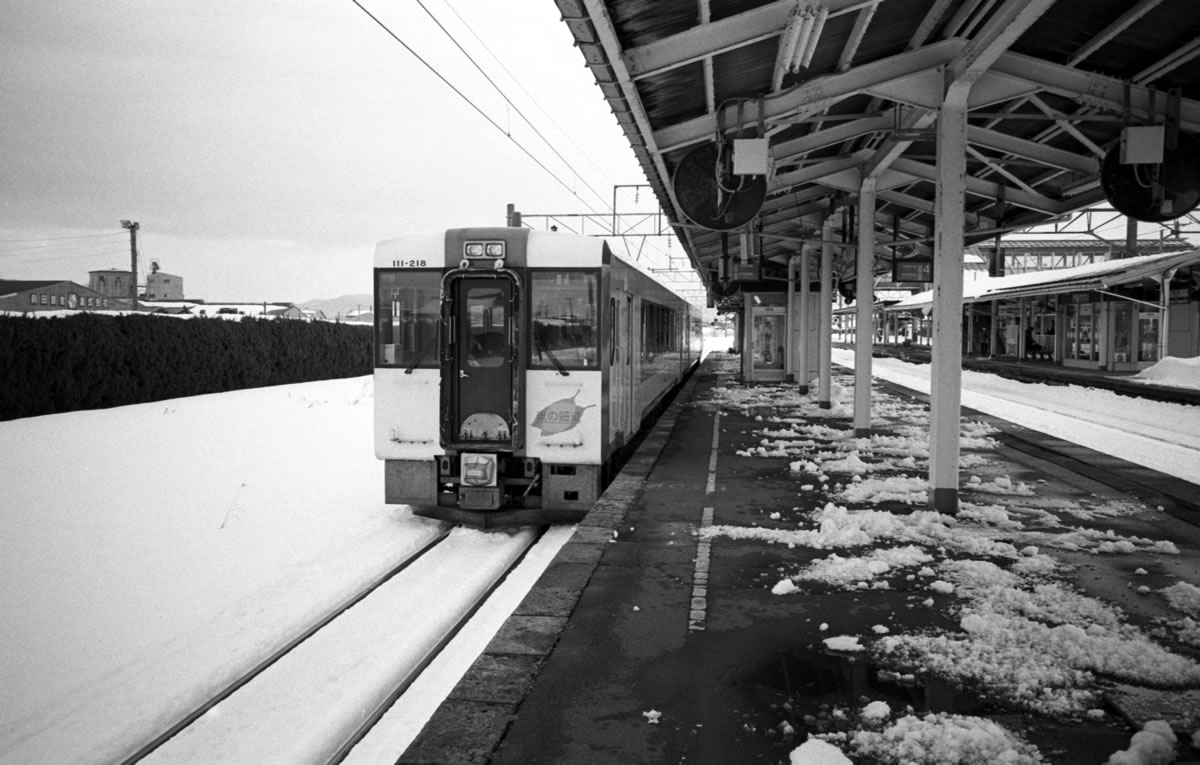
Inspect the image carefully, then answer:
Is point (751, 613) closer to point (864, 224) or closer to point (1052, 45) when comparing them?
point (1052, 45)

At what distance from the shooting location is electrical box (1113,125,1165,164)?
→ 782 centimetres

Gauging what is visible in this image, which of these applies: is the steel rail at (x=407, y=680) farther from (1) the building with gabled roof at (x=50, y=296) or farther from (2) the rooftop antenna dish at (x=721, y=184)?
(1) the building with gabled roof at (x=50, y=296)

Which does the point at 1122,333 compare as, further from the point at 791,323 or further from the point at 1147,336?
the point at 791,323

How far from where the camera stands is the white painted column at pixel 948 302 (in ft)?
25.7

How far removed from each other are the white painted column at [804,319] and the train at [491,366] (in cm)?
1146

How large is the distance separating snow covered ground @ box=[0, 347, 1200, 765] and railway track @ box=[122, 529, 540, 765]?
0.73 feet

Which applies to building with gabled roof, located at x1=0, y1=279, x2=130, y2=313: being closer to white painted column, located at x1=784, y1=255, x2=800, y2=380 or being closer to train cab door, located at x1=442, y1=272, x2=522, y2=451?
white painted column, located at x1=784, y1=255, x2=800, y2=380

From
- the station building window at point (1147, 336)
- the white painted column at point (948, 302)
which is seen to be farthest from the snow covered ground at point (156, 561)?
the station building window at point (1147, 336)

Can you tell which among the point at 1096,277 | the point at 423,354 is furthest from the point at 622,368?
the point at 1096,277

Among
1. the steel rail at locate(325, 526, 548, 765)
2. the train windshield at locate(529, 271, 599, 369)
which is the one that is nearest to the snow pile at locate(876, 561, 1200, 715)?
the steel rail at locate(325, 526, 548, 765)

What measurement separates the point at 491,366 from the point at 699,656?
4.91 m

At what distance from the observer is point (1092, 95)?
25.7 feet

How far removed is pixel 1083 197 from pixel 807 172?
349cm

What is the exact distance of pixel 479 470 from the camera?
28.8 ft
